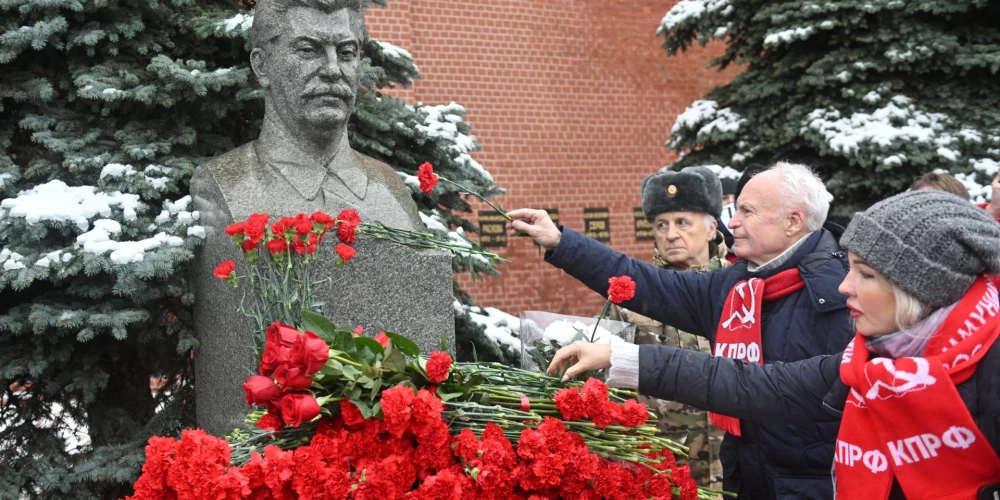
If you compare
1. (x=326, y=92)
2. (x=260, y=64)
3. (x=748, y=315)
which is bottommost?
(x=748, y=315)

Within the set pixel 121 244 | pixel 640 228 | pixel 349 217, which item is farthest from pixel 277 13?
pixel 640 228

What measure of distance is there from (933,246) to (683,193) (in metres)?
1.70

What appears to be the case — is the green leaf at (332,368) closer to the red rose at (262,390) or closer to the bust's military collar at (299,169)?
the red rose at (262,390)

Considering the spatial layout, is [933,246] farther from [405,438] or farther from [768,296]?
[405,438]

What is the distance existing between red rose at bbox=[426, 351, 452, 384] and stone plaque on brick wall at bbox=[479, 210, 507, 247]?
7418 millimetres

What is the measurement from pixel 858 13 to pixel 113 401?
21.1 ft

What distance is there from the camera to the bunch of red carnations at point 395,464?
170 cm

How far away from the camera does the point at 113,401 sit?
4.20m

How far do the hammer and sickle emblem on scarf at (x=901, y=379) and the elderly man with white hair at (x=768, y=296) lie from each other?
2.03ft

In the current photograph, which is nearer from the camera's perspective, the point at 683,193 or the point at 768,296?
the point at 768,296

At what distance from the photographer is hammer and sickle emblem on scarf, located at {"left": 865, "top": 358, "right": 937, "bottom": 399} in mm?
1661

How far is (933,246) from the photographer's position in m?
1.72

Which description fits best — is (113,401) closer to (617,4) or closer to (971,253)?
(971,253)

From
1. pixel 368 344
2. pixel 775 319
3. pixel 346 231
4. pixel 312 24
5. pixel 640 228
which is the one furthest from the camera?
pixel 640 228
